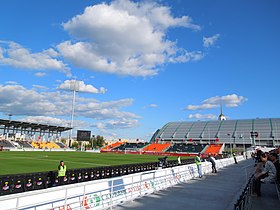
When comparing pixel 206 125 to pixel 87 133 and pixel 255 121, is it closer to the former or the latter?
pixel 255 121

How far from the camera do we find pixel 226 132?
352 feet

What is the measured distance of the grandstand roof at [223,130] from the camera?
99.3 meters

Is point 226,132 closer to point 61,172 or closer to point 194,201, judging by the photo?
point 61,172

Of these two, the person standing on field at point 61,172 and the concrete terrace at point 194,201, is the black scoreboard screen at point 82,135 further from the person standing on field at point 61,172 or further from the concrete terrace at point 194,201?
the concrete terrace at point 194,201

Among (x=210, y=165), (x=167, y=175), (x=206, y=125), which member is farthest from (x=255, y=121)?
(x=167, y=175)

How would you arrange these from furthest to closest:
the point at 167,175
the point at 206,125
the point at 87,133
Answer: the point at 206,125
the point at 87,133
the point at 167,175

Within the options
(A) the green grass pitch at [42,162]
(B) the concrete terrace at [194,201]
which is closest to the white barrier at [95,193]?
(B) the concrete terrace at [194,201]

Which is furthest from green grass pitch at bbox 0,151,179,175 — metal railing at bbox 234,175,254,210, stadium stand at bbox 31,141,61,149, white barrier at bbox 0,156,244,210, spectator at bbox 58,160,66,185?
stadium stand at bbox 31,141,61,149

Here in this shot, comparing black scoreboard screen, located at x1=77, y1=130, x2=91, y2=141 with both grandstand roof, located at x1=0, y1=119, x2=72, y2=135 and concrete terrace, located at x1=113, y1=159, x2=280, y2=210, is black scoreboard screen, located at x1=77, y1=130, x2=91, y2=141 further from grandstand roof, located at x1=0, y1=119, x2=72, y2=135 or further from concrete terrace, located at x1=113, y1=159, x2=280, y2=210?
concrete terrace, located at x1=113, y1=159, x2=280, y2=210

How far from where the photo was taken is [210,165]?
67.5 feet

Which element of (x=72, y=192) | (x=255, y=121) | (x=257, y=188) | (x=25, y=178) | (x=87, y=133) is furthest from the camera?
(x=255, y=121)

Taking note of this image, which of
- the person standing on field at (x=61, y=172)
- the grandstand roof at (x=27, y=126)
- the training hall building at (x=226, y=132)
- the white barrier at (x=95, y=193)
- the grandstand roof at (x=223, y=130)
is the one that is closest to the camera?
the white barrier at (x=95, y=193)

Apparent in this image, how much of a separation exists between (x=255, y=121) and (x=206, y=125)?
885 inches

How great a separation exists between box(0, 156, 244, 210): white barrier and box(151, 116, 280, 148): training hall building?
86.9 metres
